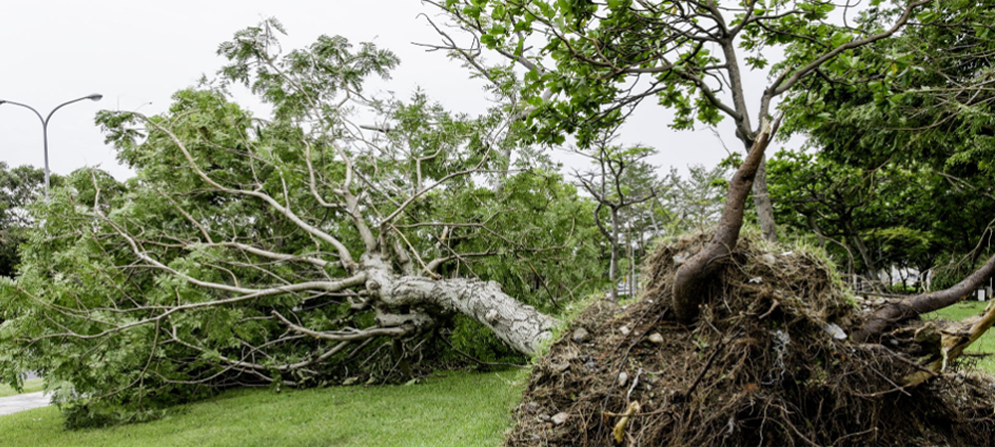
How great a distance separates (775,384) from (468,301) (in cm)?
337

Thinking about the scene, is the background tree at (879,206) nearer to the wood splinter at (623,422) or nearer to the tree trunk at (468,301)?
the tree trunk at (468,301)

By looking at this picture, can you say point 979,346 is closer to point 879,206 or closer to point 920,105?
point 920,105

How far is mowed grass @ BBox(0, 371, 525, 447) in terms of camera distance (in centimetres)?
409

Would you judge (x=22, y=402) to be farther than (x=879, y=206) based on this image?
No

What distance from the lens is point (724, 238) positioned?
94.2 inches

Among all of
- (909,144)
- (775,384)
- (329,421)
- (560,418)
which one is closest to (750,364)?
(775,384)

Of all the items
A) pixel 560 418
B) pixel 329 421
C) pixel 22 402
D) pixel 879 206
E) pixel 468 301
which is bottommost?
pixel 22 402

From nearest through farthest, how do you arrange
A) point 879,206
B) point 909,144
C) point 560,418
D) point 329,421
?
point 560,418, point 329,421, point 909,144, point 879,206

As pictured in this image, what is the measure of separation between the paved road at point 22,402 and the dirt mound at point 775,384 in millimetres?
9646

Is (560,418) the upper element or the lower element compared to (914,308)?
lower

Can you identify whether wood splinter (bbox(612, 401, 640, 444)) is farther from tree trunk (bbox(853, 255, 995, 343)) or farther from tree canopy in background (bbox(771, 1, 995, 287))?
tree canopy in background (bbox(771, 1, 995, 287))

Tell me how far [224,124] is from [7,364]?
12.9 ft

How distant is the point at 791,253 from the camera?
242 centimetres

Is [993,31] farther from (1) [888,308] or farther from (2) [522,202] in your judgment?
(2) [522,202]
